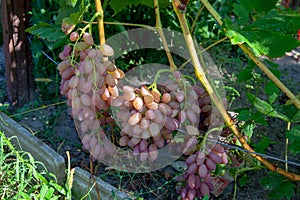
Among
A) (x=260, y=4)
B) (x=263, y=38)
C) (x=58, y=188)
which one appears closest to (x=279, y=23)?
(x=260, y=4)

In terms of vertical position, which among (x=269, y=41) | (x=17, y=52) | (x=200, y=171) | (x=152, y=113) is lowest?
(x=200, y=171)

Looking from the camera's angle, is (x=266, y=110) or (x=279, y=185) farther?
(x=279, y=185)

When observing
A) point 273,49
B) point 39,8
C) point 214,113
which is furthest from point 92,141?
point 39,8

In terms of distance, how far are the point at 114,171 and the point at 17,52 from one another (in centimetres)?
87

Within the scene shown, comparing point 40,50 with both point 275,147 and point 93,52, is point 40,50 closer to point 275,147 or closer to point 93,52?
point 93,52

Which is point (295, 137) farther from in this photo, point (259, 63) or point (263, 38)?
point (263, 38)

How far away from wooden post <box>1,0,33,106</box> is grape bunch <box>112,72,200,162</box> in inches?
39.0

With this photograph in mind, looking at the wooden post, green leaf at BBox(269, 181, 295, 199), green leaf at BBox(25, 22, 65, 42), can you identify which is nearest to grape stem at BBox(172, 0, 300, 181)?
green leaf at BBox(269, 181, 295, 199)

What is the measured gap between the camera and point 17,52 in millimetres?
2529

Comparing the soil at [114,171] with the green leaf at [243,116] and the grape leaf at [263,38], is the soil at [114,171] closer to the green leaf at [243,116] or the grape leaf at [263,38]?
the green leaf at [243,116]

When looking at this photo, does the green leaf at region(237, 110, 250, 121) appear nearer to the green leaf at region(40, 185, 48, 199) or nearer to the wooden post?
the green leaf at region(40, 185, 48, 199)

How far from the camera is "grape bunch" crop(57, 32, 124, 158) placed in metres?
1.68

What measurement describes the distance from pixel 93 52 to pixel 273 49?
60cm

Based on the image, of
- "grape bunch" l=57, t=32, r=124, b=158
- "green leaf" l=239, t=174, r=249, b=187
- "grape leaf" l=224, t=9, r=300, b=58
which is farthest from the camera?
"green leaf" l=239, t=174, r=249, b=187
